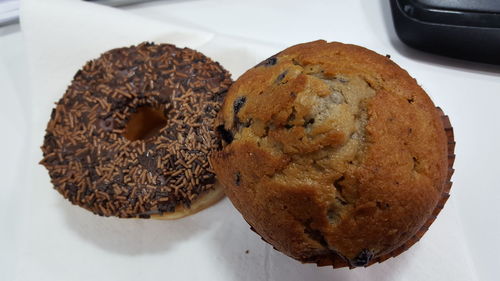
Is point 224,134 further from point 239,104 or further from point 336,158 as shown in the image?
point 336,158

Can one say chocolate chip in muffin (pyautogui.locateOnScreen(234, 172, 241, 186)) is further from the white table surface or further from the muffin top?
the white table surface

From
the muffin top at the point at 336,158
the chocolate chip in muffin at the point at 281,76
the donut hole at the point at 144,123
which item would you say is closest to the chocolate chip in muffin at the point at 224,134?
the muffin top at the point at 336,158

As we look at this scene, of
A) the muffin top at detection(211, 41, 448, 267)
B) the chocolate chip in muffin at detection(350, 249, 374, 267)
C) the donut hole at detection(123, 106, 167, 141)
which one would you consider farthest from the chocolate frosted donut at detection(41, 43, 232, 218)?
the chocolate chip in muffin at detection(350, 249, 374, 267)

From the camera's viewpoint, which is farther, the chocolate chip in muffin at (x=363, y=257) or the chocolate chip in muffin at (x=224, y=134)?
the chocolate chip in muffin at (x=224, y=134)

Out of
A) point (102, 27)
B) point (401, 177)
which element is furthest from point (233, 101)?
point (102, 27)

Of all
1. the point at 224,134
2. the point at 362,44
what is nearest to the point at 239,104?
the point at 224,134

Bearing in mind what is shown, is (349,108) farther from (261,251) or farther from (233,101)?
(261,251)

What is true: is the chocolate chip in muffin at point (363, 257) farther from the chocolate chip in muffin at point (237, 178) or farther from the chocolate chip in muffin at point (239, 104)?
the chocolate chip in muffin at point (239, 104)
